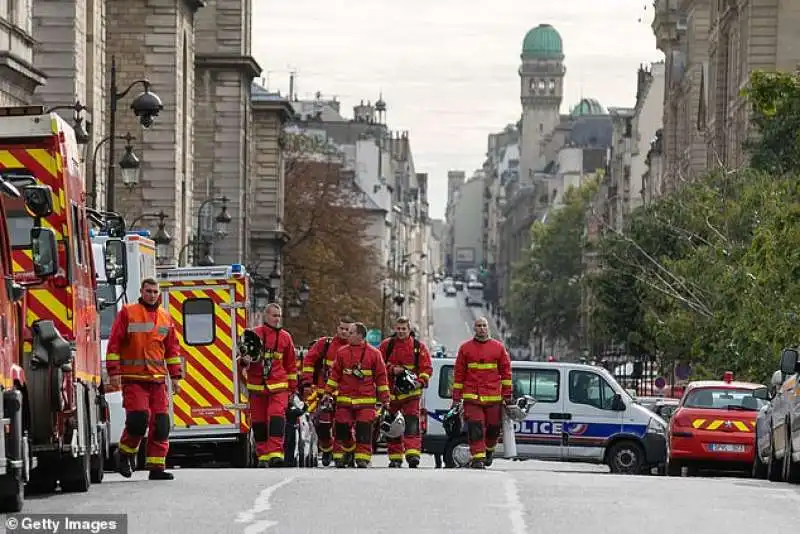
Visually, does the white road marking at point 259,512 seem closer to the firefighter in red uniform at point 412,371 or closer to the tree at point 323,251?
the firefighter in red uniform at point 412,371

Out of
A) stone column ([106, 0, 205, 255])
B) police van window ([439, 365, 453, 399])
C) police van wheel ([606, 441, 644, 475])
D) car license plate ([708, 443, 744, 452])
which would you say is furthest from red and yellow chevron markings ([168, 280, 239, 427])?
stone column ([106, 0, 205, 255])

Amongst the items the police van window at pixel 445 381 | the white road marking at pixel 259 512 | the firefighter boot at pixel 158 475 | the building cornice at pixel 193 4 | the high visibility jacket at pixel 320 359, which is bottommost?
the police van window at pixel 445 381

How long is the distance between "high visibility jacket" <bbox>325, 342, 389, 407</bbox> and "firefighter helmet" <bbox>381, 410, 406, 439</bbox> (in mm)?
791

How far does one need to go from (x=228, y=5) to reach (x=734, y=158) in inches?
712

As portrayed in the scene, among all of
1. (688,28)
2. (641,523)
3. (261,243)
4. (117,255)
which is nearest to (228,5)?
(261,243)

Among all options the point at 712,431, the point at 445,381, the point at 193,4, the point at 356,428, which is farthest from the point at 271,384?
the point at 193,4

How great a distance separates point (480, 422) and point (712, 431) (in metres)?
6.95

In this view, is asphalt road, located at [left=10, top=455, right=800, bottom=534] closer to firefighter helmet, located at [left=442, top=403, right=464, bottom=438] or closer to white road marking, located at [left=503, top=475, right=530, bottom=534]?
white road marking, located at [left=503, top=475, right=530, bottom=534]

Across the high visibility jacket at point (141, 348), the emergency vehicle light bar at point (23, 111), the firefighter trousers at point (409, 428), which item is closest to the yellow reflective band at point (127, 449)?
the high visibility jacket at point (141, 348)

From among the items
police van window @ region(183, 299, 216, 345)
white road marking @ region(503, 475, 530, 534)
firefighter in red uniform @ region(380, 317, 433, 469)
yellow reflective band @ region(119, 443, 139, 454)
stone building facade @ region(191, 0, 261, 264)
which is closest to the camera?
white road marking @ region(503, 475, 530, 534)

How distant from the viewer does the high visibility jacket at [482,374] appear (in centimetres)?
2842

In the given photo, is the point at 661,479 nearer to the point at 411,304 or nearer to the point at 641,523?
the point at 641,523

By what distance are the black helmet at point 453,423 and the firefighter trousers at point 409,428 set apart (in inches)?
104

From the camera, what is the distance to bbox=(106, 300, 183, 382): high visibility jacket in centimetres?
2247
